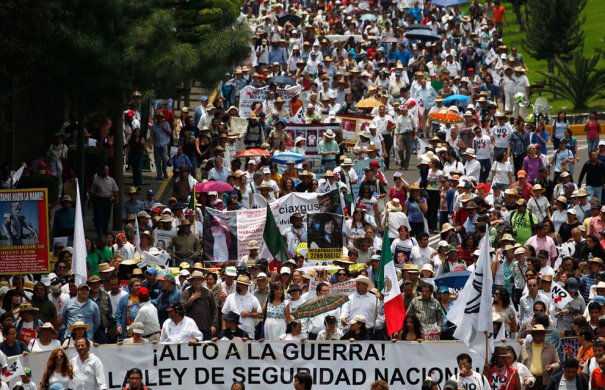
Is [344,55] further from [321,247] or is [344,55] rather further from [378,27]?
[321,247]

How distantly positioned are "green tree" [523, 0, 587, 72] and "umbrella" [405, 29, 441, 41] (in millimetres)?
4589

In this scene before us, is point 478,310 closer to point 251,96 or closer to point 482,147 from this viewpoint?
point 482,147

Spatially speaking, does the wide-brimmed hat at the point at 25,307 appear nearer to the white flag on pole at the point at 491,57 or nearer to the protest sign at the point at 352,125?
the protest sign at the point at 352,125

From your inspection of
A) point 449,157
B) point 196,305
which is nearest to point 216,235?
point 196,305

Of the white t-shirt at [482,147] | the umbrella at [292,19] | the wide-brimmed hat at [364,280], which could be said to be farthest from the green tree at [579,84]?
the wide-brimmed hat at [364,280]

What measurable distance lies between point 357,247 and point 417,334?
396cm

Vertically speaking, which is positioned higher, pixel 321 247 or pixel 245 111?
pixel 245 111

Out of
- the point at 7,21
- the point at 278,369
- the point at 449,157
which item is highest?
the point at 7,21

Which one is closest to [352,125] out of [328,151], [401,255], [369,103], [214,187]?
[369,103]

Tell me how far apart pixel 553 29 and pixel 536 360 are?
3308 centimetres

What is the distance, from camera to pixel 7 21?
1078 inches

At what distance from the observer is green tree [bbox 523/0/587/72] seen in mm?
53156

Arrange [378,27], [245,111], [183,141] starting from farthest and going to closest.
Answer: [378,27] < [245,111] < [183,141]

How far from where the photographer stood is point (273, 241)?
1037 inches
